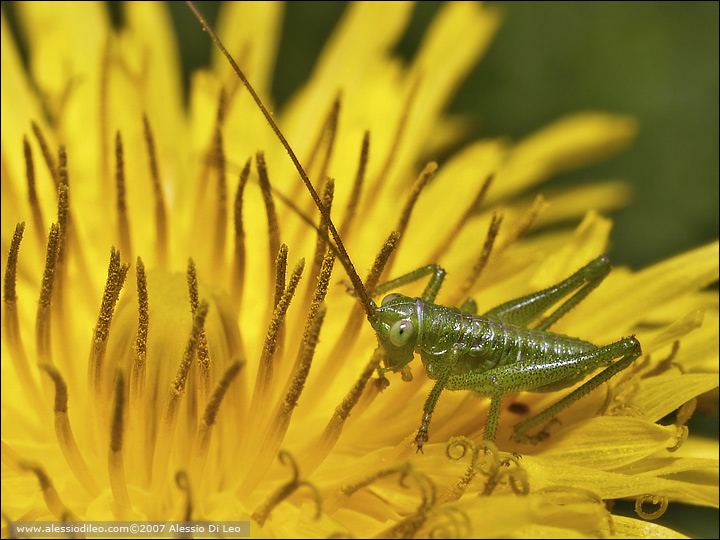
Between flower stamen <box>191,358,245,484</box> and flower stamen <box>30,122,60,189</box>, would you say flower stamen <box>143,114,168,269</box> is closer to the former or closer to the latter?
flower stamen <box>30,122,60,189</box>

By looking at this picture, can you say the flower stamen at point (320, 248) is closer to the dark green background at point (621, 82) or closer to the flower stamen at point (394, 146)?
the flower stamen at point (394, 146)

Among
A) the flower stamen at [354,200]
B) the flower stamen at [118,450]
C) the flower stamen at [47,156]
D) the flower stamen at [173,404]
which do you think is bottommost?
the flower stamen at [118,450]

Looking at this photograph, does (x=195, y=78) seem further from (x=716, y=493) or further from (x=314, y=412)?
(x=716, y=493)

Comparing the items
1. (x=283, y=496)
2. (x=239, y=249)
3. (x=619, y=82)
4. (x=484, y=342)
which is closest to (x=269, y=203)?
(x=239, y=249)

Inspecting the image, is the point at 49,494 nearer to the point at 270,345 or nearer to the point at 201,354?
the point at 201,354

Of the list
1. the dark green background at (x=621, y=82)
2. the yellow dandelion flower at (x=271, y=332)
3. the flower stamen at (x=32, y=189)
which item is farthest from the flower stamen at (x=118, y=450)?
the dark green background at (x=621, y=82)

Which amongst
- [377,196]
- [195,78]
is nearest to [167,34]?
[195,78]
